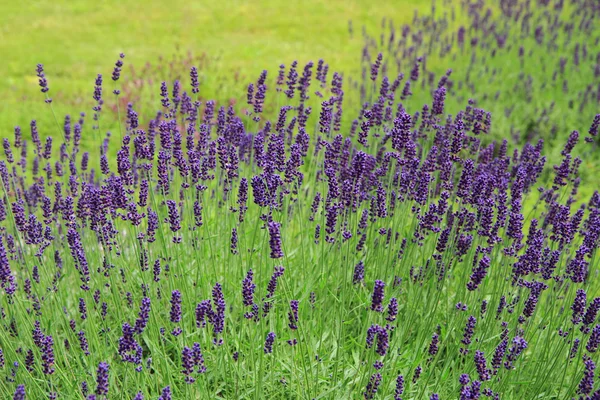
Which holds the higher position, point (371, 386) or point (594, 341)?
point (594, 341)

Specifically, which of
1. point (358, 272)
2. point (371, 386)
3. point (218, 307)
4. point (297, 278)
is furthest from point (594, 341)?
point (297, 278)

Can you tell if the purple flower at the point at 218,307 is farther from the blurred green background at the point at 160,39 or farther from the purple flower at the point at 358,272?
the blurred green background at the point at 160,39

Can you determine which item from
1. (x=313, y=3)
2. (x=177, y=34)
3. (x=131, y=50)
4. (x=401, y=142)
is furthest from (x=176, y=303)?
(x=313, y=3)

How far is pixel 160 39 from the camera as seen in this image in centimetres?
1574

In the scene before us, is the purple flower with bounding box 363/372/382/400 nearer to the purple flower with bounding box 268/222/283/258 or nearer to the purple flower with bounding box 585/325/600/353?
the purple flower with bounding box 268/222/283/258

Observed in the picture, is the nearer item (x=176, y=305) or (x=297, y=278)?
(x=176, y=305)

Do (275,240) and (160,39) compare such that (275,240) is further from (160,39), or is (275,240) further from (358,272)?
(160,39)

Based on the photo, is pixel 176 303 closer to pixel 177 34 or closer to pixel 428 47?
pixel 428 47

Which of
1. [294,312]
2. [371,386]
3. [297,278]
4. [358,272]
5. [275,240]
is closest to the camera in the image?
[275,240]

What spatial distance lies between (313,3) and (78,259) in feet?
57.1

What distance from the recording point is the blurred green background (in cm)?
1165

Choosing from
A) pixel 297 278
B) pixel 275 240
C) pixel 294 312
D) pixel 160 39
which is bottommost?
pixel 297 278

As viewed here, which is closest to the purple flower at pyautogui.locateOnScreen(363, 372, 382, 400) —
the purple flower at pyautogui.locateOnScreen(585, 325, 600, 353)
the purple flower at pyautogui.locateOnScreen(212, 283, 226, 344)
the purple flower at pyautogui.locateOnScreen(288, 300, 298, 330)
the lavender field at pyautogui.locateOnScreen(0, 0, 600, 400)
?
the lavender field at pyautogui.locateOnScreen(0, 0, 600, 400)

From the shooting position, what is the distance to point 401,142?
10.7 ft
